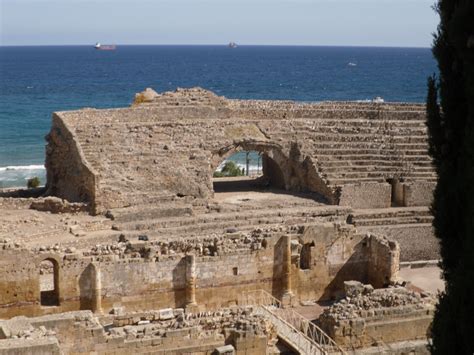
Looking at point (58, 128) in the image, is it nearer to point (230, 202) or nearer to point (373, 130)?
point (230, 202)

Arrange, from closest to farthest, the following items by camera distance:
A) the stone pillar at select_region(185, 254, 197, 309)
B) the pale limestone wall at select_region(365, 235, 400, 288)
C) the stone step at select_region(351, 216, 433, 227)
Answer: the stone pillar at select_region(185, 254, 197, 309) → the pale limestone wall at select_region(365, 235, 400, 288) → the stone step at select_region(351, 216, 433, 227)

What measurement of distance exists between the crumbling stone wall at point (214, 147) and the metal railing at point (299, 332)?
32.2 feet

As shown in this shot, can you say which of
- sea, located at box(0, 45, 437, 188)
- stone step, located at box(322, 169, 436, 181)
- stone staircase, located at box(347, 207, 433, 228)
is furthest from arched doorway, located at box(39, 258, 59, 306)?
sea, located at box(0, 45, 437, 188)

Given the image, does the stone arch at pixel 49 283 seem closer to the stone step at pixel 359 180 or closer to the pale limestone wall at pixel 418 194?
the stone step at pixel 359 180

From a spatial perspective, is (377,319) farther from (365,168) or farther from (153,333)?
(365,168)

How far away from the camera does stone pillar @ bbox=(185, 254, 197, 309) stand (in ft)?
71.9

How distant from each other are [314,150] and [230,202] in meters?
4.98

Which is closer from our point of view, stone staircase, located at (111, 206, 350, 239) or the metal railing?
the metal railing

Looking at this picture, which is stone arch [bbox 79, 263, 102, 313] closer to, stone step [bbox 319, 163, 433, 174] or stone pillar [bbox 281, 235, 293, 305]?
stone pillar [bbox 281, 235, 293, 305]

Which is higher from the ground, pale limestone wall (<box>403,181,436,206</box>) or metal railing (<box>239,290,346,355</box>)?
pale limestone wall (<box>403,181,436,206</box>)

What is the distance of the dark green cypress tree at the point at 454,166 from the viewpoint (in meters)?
11.4

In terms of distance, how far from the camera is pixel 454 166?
496 inches

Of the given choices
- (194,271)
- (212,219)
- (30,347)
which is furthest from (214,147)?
(30,347)

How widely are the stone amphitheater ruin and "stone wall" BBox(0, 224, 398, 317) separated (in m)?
0.04
